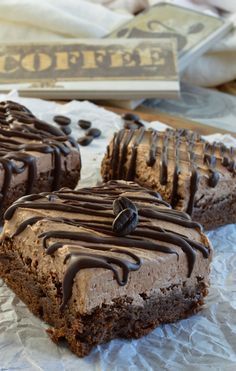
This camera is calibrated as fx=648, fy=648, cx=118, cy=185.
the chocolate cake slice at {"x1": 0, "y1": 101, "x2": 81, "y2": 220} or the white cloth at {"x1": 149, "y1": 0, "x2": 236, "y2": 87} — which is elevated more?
the white cloth at {"x1": 149, "y1": 0, "x2": 236, "y2": 87}

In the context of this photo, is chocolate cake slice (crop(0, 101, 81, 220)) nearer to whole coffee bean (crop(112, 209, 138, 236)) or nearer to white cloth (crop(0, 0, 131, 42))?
whole coffee bean (crop(112, 209, 138, 236))

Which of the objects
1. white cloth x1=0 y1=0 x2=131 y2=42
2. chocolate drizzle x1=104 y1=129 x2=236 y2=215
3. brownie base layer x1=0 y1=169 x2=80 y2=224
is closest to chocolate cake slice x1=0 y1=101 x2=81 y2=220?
brownie base layer x1=0 y1=169 x2=80 y2=224

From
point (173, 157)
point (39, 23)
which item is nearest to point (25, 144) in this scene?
point (173, 157)

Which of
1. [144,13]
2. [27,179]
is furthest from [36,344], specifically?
[144,13]

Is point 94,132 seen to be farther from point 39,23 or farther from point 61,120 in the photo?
point 39,23

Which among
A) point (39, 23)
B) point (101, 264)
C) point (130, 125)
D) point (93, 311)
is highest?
point (39, 23)

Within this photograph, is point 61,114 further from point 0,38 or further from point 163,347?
point 163,347

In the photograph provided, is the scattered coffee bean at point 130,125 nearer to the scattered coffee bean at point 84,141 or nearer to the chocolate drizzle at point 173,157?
the scattered coffee bean at point 84,141
